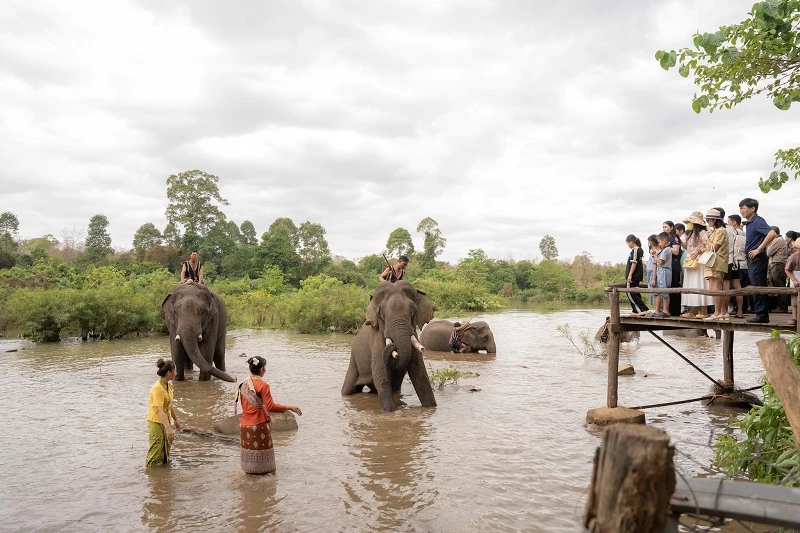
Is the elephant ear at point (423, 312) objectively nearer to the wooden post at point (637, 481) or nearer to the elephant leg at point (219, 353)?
the elephant leg at point (219, 353)

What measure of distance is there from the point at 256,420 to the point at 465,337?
12.4 meters

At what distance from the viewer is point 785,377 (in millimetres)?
3910

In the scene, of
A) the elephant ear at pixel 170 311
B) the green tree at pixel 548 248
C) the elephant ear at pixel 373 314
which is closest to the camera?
the elephant ear at pixel 373 314

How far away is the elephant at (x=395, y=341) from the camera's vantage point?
9.95m

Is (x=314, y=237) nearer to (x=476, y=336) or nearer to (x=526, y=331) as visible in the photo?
(x=526, y=331)

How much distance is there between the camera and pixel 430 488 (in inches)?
261

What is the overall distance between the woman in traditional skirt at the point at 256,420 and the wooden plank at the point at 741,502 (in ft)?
14.9

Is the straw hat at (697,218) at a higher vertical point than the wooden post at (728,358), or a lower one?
higher

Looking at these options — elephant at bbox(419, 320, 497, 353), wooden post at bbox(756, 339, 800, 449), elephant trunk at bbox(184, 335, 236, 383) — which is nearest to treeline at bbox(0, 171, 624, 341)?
elephant at bbox(419, 320, 497, 353)

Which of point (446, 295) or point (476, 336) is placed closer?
point (476, 336)

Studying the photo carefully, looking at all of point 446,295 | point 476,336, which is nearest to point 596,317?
point 446,295

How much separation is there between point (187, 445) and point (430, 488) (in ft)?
11.7

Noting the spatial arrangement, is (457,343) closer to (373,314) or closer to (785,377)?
(373,314)

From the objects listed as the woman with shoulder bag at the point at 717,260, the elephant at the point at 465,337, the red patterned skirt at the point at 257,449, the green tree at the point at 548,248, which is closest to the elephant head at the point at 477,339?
the elephant at the point at 465,337
